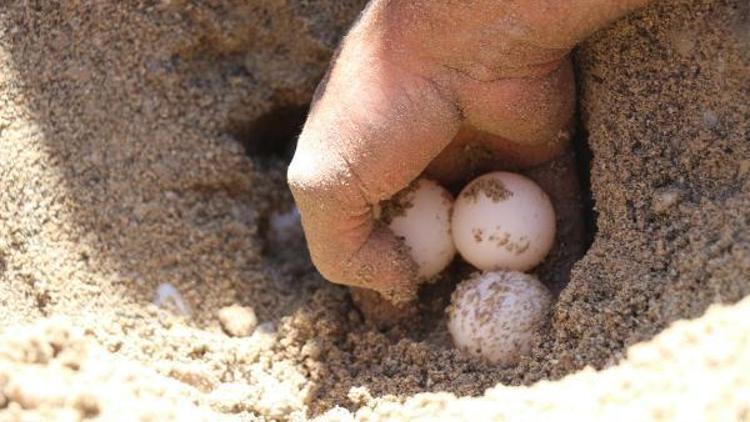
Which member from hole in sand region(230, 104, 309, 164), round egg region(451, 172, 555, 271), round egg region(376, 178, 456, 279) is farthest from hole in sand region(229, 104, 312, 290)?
round egg region(451, 172, 555, 271)

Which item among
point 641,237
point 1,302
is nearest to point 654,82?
point 641,237

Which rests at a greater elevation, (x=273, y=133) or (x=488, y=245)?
(x=488, y=245)

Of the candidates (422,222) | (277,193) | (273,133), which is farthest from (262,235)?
(422,222)

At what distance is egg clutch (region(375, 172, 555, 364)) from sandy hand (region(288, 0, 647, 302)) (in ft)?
0.31

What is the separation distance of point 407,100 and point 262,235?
55cm

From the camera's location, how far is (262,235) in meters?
1.91

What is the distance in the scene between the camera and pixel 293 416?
4.99 ft

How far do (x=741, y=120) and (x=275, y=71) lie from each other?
3.19ft

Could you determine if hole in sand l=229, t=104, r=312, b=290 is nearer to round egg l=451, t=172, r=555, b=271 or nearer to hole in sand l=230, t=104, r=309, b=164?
hole in sand l=230, t=104, r=309, b=164

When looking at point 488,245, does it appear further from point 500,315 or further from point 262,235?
point 262,235

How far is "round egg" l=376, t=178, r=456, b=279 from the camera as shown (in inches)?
66.2

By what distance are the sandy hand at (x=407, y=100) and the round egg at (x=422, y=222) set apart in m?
0.08

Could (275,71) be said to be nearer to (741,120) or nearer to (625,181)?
(625,181)

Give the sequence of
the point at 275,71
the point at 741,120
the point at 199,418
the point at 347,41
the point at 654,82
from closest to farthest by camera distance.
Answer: the point at 199,418 → the point at 741,120 → the point at 654,82 → the point at 347,41 → the point at 275,71
